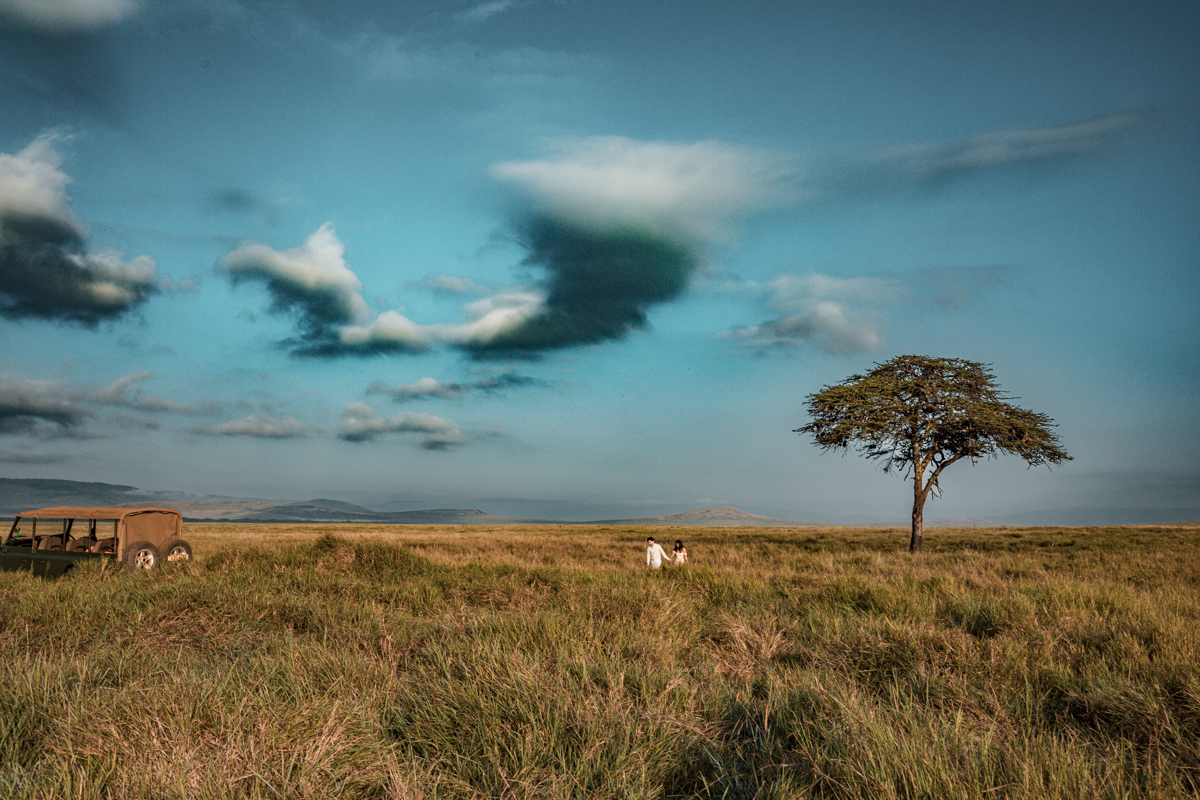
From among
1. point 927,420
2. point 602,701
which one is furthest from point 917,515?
point 602,701

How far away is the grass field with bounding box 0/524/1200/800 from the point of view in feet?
10.5

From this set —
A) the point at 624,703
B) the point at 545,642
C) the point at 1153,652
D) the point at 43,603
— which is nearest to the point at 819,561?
the point at 1153,652

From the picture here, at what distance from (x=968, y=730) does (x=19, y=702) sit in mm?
6274

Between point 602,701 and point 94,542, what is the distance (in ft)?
66.7

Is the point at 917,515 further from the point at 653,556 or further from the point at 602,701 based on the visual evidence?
the point at 602,701

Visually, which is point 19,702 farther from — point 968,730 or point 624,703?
point 968,730

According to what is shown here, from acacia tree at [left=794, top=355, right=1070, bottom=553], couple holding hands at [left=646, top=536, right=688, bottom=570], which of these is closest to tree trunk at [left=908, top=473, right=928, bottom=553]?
acacia tree at [left=794, top=355, right=1070, bottom=553]

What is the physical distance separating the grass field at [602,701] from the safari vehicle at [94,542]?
851 centimetres

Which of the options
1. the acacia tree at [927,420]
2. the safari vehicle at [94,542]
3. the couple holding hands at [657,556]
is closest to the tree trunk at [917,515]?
the acacia tree at [927,420]

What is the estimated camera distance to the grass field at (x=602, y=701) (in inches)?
125

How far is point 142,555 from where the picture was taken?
1708 cm

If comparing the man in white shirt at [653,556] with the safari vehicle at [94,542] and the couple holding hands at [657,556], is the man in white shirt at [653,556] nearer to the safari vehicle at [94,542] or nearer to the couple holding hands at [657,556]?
the couple holding hands at [657,556]

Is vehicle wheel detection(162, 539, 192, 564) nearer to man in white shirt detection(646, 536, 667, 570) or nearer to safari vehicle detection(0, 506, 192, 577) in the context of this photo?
safari vehicle detection(0, 506, 192, 577)

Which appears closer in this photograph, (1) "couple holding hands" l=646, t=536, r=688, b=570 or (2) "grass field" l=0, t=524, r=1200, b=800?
(2) "grass field" l=0, t=524, r=1200, b=800
